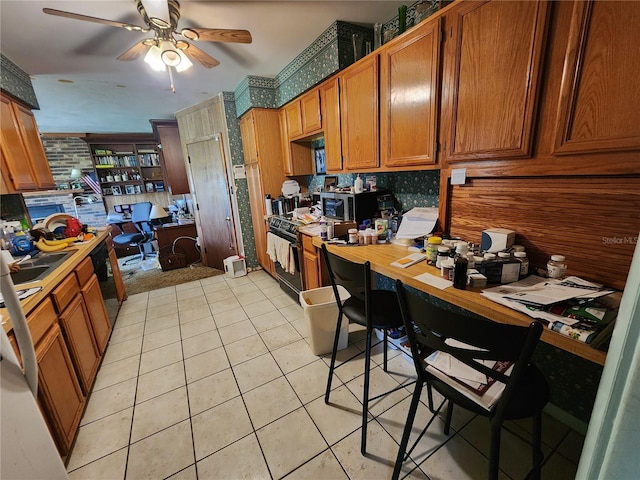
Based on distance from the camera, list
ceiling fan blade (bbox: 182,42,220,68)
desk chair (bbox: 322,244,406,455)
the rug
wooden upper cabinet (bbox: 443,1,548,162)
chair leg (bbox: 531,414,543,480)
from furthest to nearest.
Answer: the rug < ceiling fan blade (bbox: 182,42,220,68) < desk chair (bbox: 322,244,406,455) < wooden upper cabinet (bbox: 443,1,548,162) < chair leg (bbox: 531,414,543,480)

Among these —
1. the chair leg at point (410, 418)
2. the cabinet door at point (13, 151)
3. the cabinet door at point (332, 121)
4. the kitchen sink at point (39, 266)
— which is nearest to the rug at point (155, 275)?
the kitchen sink at point (39, 266)

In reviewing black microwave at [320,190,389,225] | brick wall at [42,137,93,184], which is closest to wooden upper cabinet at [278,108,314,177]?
black microwave at [320,190,389,225]

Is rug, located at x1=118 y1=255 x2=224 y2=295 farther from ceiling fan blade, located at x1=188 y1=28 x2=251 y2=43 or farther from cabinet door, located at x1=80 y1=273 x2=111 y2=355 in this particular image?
ceiling fan blade, located at x1=188 y1=28 x2=251 y2=43

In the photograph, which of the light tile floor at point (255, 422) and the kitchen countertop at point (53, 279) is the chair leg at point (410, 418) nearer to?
the light tile floor at point (255, 422)

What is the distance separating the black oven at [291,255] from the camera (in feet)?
8.71

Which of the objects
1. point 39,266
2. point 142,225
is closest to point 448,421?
point 39,266

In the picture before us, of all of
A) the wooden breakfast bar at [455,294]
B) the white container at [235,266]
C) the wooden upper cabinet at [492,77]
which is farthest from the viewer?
the white container at [235,266]

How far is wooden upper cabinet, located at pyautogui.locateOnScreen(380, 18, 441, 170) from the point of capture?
1.49 meters

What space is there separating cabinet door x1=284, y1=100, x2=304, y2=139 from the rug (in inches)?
95.2

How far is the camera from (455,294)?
3.66 ft

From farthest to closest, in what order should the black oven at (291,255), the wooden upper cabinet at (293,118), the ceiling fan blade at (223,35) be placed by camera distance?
1. the wooden upper cabinet at (293,118)
2. the black oven at (291,255)
3. the ceiling fan blade at (223,35)

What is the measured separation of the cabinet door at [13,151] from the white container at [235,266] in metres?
2.12

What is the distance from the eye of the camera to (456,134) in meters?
1.43

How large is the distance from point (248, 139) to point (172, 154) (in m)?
2.03
